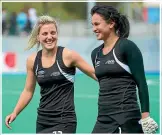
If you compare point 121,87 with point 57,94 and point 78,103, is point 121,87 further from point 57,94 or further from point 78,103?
point 78,103

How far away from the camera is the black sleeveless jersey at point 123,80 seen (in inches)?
230

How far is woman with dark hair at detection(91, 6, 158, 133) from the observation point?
586 centimetres

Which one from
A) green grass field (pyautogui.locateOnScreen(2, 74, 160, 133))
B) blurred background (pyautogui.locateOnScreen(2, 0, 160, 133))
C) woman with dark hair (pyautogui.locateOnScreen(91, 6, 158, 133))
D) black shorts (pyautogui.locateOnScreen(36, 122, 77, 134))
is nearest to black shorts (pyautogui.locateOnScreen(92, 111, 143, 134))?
woman with dark hair (pyautogui.locateOnScreen(91, 6, 158, 133))

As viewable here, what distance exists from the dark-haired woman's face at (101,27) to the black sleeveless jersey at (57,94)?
0.65 meters

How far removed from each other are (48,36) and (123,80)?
1077 mm

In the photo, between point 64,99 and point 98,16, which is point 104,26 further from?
point 64,99

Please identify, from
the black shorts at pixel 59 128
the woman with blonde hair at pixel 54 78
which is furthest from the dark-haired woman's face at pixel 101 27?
the black shorts at pixel 59 128

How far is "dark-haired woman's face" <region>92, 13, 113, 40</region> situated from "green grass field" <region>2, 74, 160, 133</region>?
16.1 feet

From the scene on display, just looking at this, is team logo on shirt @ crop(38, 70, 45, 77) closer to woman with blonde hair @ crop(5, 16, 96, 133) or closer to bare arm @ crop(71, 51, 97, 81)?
woman with blonde hair @ crop(5, 16, 96, 133)

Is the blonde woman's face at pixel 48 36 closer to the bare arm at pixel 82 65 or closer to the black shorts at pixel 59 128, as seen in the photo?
the bare arm at pixel 82 65

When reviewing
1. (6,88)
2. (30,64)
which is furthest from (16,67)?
(30,64)

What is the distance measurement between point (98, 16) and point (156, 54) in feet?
59.8

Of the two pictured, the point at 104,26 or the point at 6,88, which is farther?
the point at 6,88

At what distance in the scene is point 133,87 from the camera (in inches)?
233
